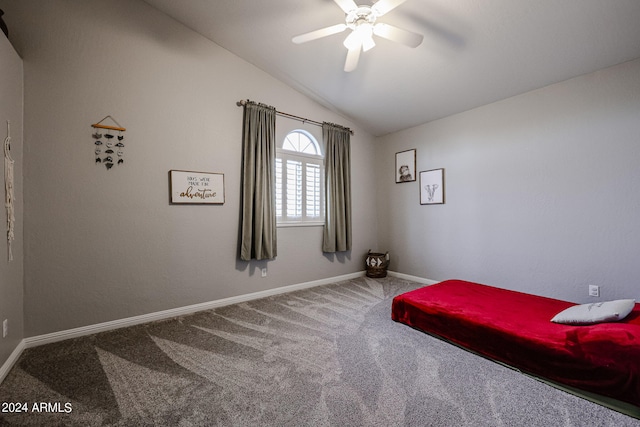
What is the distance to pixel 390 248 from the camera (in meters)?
4.85

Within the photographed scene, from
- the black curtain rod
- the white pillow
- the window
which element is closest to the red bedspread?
the white pillow

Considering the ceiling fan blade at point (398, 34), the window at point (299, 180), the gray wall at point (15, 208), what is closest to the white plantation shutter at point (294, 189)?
the window at point (299, 180)

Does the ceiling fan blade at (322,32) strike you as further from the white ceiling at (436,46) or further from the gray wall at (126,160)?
the gray wall at (126,160)

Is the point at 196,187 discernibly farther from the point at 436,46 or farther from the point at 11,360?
the point at 436,46

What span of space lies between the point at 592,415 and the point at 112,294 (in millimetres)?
3839

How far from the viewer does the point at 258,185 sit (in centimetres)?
353

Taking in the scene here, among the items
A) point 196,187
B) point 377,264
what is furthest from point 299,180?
point 377,264

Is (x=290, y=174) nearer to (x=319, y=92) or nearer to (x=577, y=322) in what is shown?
(x=319, y=92)

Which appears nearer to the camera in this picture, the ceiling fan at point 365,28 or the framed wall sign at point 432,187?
the ceiling fan at point 365,28

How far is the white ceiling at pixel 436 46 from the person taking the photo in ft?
7.64

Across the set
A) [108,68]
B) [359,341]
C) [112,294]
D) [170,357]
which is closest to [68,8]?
[108,68]

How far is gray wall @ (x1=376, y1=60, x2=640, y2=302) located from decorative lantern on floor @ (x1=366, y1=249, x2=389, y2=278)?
1.85 ft

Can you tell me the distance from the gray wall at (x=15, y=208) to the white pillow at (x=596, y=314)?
418cm

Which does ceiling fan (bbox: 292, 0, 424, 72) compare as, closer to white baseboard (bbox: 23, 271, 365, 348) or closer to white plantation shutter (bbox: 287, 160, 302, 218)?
white plantation shutter (bbox: 287, 160, 302, 218)
